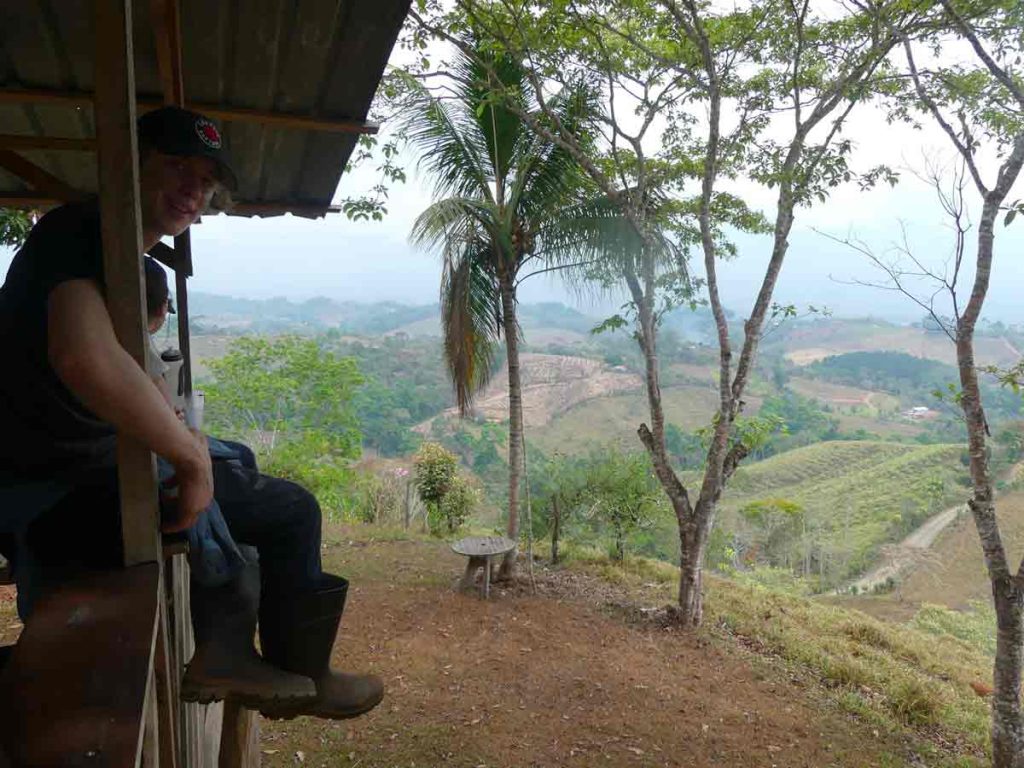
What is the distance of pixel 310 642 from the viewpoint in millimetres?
1661

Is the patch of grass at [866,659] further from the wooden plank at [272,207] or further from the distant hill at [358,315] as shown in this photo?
the distant hill at [358,315]

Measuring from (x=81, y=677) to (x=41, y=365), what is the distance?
603mm

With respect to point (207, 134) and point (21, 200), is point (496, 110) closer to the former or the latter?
point (21, 200)

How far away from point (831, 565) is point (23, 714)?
28.8m

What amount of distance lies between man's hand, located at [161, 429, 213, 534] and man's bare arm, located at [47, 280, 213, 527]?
0.13 ft

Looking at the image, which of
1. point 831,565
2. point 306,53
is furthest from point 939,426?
point 306,53

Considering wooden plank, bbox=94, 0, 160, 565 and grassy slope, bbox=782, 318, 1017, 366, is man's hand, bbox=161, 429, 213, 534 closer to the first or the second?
wooden plank, bbox=94, 0, 160, 565

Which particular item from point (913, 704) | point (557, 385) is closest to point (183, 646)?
point (913, 704)

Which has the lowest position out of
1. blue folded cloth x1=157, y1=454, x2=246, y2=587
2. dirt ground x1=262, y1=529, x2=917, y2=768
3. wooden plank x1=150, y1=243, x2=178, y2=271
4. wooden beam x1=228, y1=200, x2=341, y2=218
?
dirt ground x1=262, y1=529, x2=917, y2=768

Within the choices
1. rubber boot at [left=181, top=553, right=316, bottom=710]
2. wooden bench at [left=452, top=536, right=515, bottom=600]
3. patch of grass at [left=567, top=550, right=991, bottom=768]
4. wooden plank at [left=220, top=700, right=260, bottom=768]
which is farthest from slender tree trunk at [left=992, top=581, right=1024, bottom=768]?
rubber boot at [left=181, top=553, right=316, bottom=710]

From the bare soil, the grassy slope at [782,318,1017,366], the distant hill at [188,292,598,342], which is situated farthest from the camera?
the distant hill at [188,292,598,342]

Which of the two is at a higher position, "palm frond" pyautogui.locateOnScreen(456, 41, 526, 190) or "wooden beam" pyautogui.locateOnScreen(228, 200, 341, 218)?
"palm frond" pyautogui.locateOnScreen(456, 41, 526, 190)

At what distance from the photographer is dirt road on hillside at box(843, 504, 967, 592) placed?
23020 millimetres

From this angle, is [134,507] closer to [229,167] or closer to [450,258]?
[229,167]
